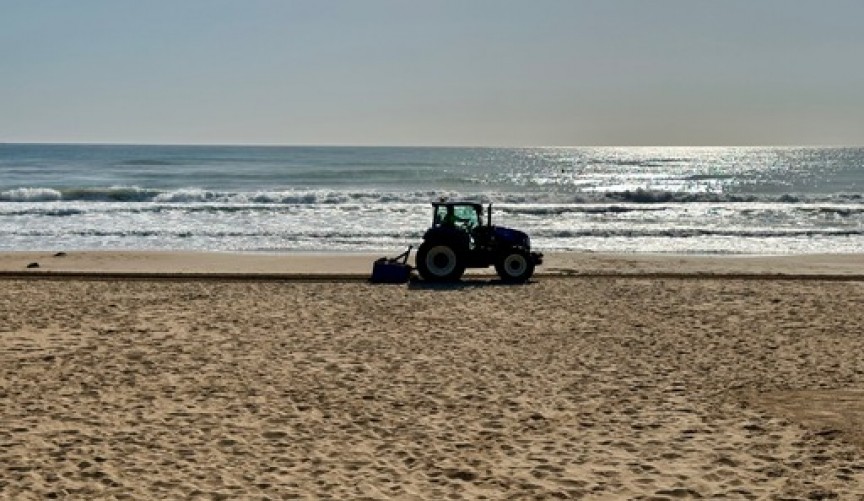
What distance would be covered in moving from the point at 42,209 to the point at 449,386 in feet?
114

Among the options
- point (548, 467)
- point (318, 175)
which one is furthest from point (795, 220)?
point (318, 175)

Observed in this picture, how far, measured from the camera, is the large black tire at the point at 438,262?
1820 cm

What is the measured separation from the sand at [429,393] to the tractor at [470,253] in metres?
1.29

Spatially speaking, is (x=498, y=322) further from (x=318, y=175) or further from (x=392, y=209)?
(x=318, y=175)

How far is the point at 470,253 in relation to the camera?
60.2 ft

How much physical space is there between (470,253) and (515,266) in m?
0.93

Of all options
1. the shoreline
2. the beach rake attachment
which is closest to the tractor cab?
the beach rake attachment

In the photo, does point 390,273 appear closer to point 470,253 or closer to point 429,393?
point 470,253

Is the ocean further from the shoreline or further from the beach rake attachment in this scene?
the beach rake attachment

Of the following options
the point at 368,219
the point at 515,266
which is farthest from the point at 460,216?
the point at 368,219

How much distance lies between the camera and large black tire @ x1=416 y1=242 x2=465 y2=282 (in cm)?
1820

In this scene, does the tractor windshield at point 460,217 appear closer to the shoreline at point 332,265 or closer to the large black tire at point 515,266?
→ the large black tire at point 515,266

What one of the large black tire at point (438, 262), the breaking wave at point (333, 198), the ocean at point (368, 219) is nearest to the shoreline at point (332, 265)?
the large black tire at point (438, 262)

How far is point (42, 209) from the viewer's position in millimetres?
40062
